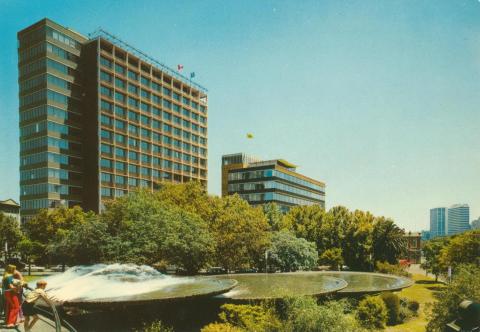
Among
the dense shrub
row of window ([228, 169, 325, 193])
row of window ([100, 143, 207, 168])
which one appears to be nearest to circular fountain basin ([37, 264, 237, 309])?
the dense shrub

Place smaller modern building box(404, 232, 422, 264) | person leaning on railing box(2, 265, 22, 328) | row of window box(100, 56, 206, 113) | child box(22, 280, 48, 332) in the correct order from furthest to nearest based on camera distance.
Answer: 1. smaller modern building box(404, 232, 422, 264)
2. row of window box(100, 56, 206, 113)
3. person leaning on railing box(2, 265, 22, 328)
4. child box(22, 280, 48, 332)

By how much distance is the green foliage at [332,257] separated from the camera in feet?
201

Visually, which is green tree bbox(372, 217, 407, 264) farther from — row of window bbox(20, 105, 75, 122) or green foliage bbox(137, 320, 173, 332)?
row of window bbox(20, 105, 75, 122)

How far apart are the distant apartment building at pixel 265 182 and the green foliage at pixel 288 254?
66.4 meters

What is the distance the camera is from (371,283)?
39.2 metres

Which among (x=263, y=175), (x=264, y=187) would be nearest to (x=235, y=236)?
(x=264, y=187)

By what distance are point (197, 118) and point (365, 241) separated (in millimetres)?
75282

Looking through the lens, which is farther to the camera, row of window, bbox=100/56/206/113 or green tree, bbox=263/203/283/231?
row of window, bbox=100/56/206/113

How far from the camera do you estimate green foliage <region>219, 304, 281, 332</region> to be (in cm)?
1875

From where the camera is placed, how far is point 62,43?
281 ft

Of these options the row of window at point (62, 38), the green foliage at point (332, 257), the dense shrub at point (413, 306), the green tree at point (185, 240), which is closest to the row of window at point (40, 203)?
the row of window at point (62, 38)

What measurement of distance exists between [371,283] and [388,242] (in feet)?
90.0

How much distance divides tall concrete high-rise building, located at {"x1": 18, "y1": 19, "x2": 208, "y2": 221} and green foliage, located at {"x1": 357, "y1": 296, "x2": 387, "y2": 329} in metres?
69.8

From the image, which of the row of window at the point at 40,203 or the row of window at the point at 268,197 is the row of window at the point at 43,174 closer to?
the row of window at the point at 40,203
